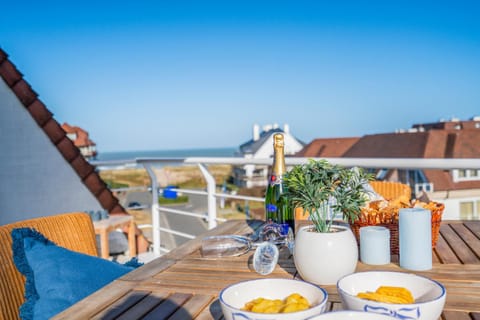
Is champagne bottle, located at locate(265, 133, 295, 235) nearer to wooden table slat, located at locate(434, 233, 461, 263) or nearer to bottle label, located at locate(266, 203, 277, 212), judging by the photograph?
bottle label, located at locate(266, 203, 277, 212)

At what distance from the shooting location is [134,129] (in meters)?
46.0

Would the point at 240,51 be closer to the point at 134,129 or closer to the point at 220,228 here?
the point at 134,129

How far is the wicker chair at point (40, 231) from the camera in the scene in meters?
1.17

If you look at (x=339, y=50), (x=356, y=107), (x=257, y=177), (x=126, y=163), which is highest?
(x=339, y=50)

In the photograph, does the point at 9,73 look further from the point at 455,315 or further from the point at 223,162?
the point at 455,315

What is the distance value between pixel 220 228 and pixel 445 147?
21.5 meters

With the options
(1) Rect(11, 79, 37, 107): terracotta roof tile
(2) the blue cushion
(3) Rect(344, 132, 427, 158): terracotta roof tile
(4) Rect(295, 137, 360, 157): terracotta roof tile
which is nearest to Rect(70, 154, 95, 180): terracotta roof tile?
(1) Rect(11, 79, 37, 107): terracotta roof tile

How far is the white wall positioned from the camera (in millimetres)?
3799

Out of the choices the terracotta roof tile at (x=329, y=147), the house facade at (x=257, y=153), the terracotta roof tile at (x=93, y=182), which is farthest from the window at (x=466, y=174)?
the terracotta roof tile at (x=329, y=147)

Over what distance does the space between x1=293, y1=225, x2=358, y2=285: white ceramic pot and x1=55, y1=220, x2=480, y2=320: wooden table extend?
3 cm

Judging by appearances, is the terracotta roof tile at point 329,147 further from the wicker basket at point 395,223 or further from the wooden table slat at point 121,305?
the wooden table slat at point 121,305

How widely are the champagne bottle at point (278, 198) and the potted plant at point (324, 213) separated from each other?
0.33m

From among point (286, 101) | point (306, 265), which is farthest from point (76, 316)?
point (286, 101)

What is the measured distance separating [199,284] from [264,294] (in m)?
0.24
